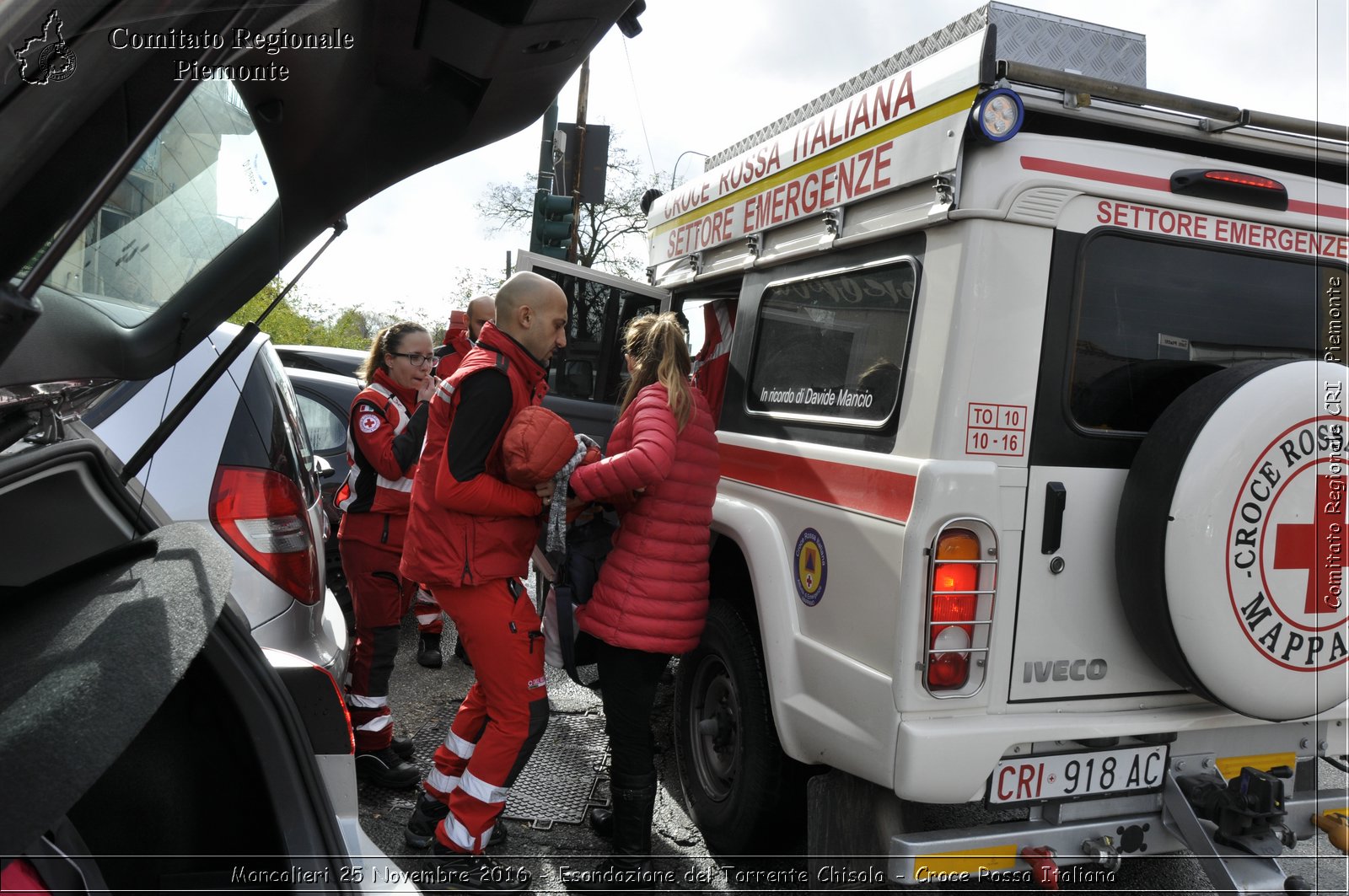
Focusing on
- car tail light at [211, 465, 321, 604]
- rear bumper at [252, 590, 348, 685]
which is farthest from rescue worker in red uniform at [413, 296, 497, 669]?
car tail light at [211, 465, 321, 604]

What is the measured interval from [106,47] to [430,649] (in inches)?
200

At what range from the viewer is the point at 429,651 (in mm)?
5590

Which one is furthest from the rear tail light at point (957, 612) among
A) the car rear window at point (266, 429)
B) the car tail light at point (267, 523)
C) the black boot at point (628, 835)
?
the car rear window at point (266, 429)

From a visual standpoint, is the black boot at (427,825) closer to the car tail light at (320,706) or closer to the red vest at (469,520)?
the red vest at (469,520)

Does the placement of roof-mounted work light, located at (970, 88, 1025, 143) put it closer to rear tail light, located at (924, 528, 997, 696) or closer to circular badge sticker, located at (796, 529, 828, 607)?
rear tail light, located at (924, 528, 997, 696)

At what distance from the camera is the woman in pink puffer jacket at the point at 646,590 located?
3.35m

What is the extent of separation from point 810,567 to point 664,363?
2.95 ft

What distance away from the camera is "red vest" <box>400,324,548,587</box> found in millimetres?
3160

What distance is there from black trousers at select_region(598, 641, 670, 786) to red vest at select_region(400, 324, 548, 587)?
1.58 feet

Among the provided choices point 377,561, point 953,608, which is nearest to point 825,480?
point 953,608

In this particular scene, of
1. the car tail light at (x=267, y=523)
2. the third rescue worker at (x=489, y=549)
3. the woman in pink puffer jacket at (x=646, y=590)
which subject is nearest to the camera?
the car tail light at (x=267, y=523)

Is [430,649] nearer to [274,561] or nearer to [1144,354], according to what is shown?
[274,561]

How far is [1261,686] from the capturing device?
271cm

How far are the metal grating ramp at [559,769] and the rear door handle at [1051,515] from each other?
2126 millimetres
